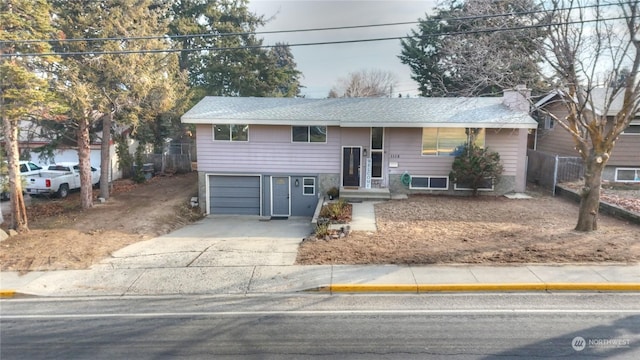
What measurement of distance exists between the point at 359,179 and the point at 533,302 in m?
11.3

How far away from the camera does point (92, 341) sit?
601 centimetres

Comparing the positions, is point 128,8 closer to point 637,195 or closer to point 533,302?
point 533,302

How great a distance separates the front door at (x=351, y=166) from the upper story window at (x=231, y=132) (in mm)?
4545

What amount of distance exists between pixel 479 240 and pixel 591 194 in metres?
3.33

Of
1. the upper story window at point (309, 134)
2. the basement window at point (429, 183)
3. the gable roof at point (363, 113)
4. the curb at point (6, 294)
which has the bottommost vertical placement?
the curb at point (6, 294)

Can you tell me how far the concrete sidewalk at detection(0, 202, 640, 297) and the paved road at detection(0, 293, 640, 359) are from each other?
1.03 ft

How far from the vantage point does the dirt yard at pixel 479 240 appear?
9.39 m

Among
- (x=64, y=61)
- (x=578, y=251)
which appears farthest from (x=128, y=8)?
(x=578, y=251)

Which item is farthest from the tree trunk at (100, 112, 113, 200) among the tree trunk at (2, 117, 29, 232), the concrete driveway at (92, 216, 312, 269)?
the concrete driveway at (92, 216, 312, 269)

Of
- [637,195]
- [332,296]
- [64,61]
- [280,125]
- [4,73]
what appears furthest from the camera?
[280,125]

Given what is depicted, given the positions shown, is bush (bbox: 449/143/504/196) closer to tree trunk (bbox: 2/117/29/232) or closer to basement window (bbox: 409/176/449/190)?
basement window (bbox: 409/176/449/190)

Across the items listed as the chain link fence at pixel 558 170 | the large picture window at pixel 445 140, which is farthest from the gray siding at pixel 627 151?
the large picture window at pixel 445 140

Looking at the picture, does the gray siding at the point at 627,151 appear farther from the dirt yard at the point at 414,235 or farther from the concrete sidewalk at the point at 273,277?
the concrete sidewalk at the point at 273,277

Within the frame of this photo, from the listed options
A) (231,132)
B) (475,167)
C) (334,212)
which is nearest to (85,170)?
(231,132)
